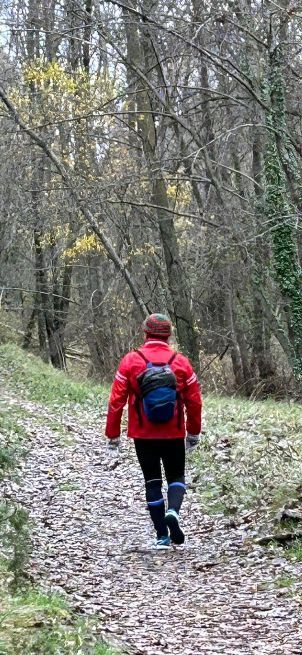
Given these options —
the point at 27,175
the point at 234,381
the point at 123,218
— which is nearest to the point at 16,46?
the point at 27,175

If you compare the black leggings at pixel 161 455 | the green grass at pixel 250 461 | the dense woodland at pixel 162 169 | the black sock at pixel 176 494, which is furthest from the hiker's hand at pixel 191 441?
the dense woodland at pixel 162 169

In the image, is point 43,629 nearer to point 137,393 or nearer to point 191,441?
point 137,393

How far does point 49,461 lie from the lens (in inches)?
457

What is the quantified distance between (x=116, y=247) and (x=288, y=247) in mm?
7216

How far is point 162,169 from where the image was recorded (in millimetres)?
18750

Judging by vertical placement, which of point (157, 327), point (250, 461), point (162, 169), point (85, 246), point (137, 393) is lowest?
point (250, 461)

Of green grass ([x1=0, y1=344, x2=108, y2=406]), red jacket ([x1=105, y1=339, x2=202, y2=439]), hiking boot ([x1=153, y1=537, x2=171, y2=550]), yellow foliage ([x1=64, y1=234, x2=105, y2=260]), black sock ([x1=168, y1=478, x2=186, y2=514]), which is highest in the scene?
yellow foliage ([x1=64, y1=234, x2=105, y2=260])

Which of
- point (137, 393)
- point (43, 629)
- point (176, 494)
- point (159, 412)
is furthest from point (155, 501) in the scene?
point (43, 629)

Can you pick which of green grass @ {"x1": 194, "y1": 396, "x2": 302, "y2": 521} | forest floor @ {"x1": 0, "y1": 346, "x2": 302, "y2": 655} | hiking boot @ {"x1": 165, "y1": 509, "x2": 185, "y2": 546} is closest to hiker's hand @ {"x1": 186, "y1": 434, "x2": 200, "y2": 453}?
hiking boot @ {"x1": 165, "y1": 509, "x2": 185, "y2": 546}

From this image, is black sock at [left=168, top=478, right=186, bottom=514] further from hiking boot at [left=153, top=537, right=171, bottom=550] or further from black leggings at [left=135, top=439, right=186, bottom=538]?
hiking boot at [left=153, top=537, right=171, bottom=550]

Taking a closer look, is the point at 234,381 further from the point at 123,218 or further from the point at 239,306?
the point at 123,218

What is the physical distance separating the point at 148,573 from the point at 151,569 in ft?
0.38

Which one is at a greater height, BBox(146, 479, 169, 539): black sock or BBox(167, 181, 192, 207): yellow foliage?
BBox(167, 181, 192, 207): yellow foliage

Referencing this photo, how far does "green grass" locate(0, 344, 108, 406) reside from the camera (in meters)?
17.0
